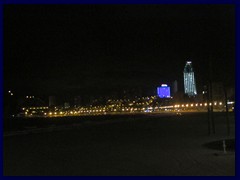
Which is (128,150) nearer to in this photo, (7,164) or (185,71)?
(7,164)

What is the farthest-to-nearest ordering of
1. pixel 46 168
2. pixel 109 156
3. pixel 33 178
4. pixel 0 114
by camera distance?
pixel 109 156
pixel 46 168
pixel 33 178
pixel 0 114

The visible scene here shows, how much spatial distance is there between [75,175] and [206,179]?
→ 3.18m

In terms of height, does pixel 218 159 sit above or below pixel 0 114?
below

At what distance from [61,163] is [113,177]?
3.13 metres

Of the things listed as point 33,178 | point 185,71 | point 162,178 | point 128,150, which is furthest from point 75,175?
point 185,71

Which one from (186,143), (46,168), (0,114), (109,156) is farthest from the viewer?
(186,143)

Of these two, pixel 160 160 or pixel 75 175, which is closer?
pixel 75 175

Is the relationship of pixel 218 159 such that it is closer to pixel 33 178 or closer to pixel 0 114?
pixel 33 178

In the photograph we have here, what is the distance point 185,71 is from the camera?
152m

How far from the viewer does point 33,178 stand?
991cm

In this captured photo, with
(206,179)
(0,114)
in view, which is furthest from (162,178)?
(0,114)

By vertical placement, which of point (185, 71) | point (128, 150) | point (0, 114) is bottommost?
point (128, 150)

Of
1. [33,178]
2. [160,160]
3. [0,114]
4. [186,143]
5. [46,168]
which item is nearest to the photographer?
[0,114]

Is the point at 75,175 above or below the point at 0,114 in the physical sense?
below
